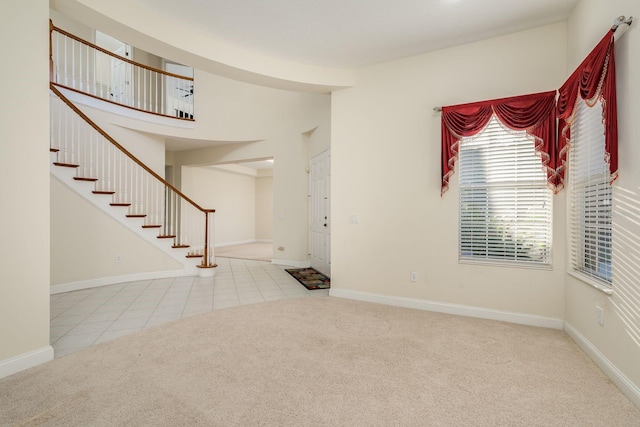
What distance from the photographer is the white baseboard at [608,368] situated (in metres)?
1.88

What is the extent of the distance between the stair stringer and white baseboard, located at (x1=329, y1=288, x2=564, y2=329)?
293 centimetres

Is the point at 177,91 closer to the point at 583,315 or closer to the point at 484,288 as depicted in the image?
the point at 484,288

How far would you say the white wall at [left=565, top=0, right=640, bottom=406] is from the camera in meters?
1.90

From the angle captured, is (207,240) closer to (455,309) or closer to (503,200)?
(455,309)

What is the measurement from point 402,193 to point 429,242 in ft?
2.17

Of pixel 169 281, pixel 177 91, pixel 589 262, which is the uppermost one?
pixel 177 91

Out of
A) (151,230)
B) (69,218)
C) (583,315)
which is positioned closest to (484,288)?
(583,315)

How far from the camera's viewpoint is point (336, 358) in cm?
242

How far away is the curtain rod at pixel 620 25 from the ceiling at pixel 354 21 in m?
0.87

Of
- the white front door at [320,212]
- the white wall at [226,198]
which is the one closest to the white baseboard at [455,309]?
the white front door at [320,212]

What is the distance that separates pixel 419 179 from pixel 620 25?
6.54 feet

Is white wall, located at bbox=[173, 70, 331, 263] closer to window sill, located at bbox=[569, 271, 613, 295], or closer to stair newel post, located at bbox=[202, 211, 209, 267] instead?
stair newel post, located at bbox=[202, 211, 209, 267]

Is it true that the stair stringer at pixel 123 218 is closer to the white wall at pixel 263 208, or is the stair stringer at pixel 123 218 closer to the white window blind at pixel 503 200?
the white window blind at pixel 503 200


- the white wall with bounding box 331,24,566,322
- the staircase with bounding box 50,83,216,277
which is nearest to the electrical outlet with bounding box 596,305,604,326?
the white wall with bounding box 331,24,566,322
